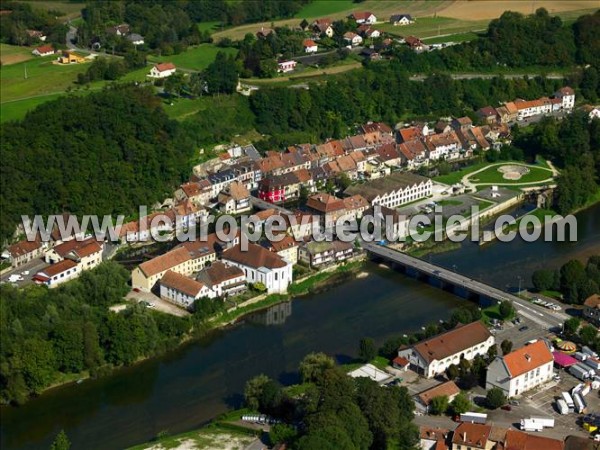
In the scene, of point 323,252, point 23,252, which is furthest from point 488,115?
point 23,252

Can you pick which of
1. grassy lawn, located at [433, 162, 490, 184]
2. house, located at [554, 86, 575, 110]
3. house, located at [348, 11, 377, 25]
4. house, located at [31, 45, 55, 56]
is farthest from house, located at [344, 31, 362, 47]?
house, located at [31, 45, 55, 56]

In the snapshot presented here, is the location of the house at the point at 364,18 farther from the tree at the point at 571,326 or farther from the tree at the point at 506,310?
the tree at the point at 571,326

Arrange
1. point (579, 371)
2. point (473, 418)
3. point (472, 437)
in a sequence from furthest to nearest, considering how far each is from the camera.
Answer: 1. point (579, 371)
2. point (473, 418)
3. point (472, 437)

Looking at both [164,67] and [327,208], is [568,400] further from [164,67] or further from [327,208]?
[164,67]

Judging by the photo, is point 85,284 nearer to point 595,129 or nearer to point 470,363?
point 470,363

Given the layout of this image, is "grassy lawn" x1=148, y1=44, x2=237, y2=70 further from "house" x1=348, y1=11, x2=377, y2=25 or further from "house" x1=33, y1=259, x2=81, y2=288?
"house" x1=33, y1=259, x2=81, y2=288

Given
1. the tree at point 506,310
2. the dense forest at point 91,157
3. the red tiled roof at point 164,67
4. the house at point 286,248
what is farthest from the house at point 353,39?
the tree at point 506,310
